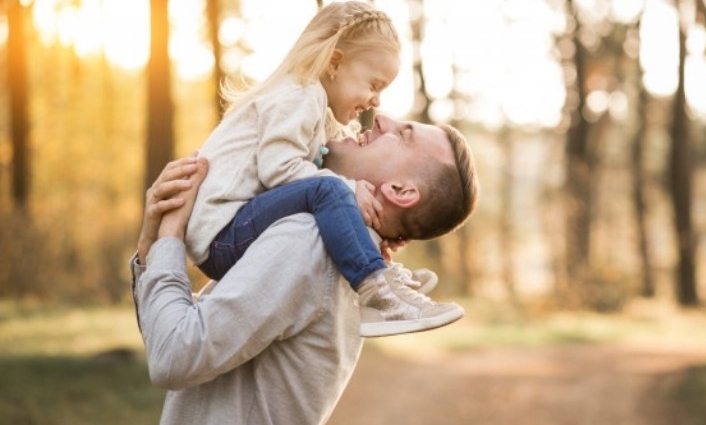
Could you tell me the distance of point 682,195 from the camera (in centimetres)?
2627

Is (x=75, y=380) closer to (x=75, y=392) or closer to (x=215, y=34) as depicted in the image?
(x=75, y=392)

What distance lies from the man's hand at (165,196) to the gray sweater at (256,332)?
75 millimetres

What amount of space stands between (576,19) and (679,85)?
405cm

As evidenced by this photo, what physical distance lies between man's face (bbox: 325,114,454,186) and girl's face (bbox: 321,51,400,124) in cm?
13

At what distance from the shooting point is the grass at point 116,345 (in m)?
9.51

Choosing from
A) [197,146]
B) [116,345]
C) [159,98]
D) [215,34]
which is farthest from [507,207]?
[159,98]

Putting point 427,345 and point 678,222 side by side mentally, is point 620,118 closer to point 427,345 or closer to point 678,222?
point 678,222

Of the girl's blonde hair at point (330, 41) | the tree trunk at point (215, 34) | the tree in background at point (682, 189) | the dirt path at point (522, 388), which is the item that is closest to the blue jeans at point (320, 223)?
the girl's blonde hair at point (330, 41)

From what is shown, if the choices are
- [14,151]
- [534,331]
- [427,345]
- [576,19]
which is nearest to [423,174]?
[427,345]

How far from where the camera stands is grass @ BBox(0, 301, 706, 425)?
951 centimetres

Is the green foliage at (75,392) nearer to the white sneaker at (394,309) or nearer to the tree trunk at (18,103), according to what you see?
the white sneaker at (394,309)

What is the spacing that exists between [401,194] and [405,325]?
11.8 inches

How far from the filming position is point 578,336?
1686 centimetres

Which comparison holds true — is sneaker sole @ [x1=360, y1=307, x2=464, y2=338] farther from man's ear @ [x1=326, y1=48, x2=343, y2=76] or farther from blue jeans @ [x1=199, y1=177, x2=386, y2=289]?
man's ear @ [x1=326, y1=48, x2=343, y2=76]
